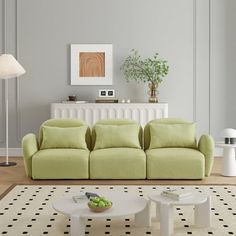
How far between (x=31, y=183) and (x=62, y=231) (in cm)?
188

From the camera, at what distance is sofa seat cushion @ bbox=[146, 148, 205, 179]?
5543mm

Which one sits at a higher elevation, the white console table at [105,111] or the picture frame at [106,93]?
the picture frame at [106,93]

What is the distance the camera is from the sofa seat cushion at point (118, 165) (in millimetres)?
5578

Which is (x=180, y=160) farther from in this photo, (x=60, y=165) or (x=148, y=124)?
(x=60, y=165)

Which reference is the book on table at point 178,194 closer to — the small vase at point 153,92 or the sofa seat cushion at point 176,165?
the sofa seat cushion at point 176,165

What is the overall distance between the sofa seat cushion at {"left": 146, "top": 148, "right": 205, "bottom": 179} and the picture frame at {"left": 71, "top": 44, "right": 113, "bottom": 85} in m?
2.23

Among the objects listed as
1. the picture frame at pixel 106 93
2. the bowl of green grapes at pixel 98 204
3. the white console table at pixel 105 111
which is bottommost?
the bowl of green grapes at pixel 98 204

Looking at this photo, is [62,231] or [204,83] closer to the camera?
[62,231]

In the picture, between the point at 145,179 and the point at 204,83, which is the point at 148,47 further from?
the point at 145,179

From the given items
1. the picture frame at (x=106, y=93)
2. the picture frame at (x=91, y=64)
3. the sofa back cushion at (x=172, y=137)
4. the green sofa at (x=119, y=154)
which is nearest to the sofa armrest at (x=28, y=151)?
the green sofa at (x=119, y=154)

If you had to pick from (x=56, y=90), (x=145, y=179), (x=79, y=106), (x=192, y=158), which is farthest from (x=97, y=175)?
(x=56, y=90)

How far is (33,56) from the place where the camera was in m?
7.46

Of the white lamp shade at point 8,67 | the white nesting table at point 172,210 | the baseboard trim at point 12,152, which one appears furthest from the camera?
the baseboard trim at point 12,152

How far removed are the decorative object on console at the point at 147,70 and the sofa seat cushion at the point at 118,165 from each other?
1792 millimetres
